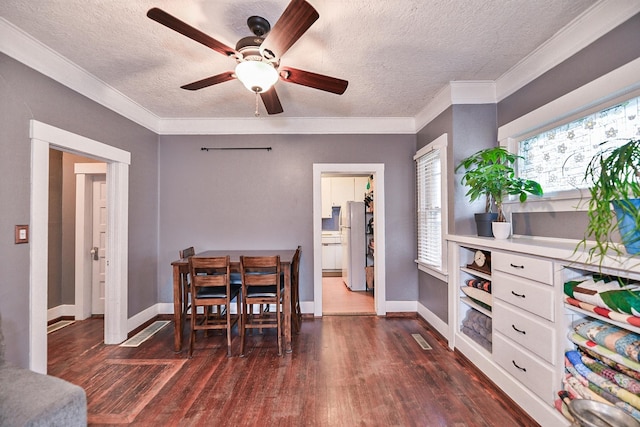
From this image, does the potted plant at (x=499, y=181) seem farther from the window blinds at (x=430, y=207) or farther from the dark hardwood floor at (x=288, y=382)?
the dark hardwood floor at (x=288, y=382)

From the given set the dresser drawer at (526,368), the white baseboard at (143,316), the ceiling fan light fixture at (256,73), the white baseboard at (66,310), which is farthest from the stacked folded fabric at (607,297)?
the white baseboard at (66,310)

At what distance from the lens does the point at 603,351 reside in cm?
138

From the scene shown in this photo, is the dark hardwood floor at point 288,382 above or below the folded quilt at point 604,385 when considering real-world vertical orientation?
below

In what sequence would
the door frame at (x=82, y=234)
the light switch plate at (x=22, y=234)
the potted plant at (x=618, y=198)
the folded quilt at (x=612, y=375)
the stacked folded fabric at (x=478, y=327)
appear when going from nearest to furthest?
the potted plant at (x=618, y=198) < the folded quilt at (x=612, y=375) < the light switch plate at (x=22, y=234) < the stacked folded fabric at (x=478, y=327) < the door frame at (x=82, y=234)

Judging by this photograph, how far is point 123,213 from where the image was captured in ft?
10.2

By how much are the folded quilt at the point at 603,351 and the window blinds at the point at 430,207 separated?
1.62m

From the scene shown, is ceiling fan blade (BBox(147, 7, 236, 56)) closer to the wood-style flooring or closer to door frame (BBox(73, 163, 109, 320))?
door frame (BBox(73, 163, 109, 320))

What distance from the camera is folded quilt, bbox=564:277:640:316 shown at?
4.18 feet

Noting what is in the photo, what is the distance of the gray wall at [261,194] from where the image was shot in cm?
379

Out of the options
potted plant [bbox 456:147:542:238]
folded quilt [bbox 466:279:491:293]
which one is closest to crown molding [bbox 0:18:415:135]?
potted plant [bbox 456:147:542:238]

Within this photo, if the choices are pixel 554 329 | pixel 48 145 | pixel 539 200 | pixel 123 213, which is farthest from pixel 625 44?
pixel 123 213

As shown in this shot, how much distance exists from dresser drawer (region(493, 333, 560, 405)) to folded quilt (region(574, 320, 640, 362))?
340 mm

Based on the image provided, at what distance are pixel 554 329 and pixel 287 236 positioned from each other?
2.86 m

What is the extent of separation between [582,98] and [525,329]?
159 centimetres
